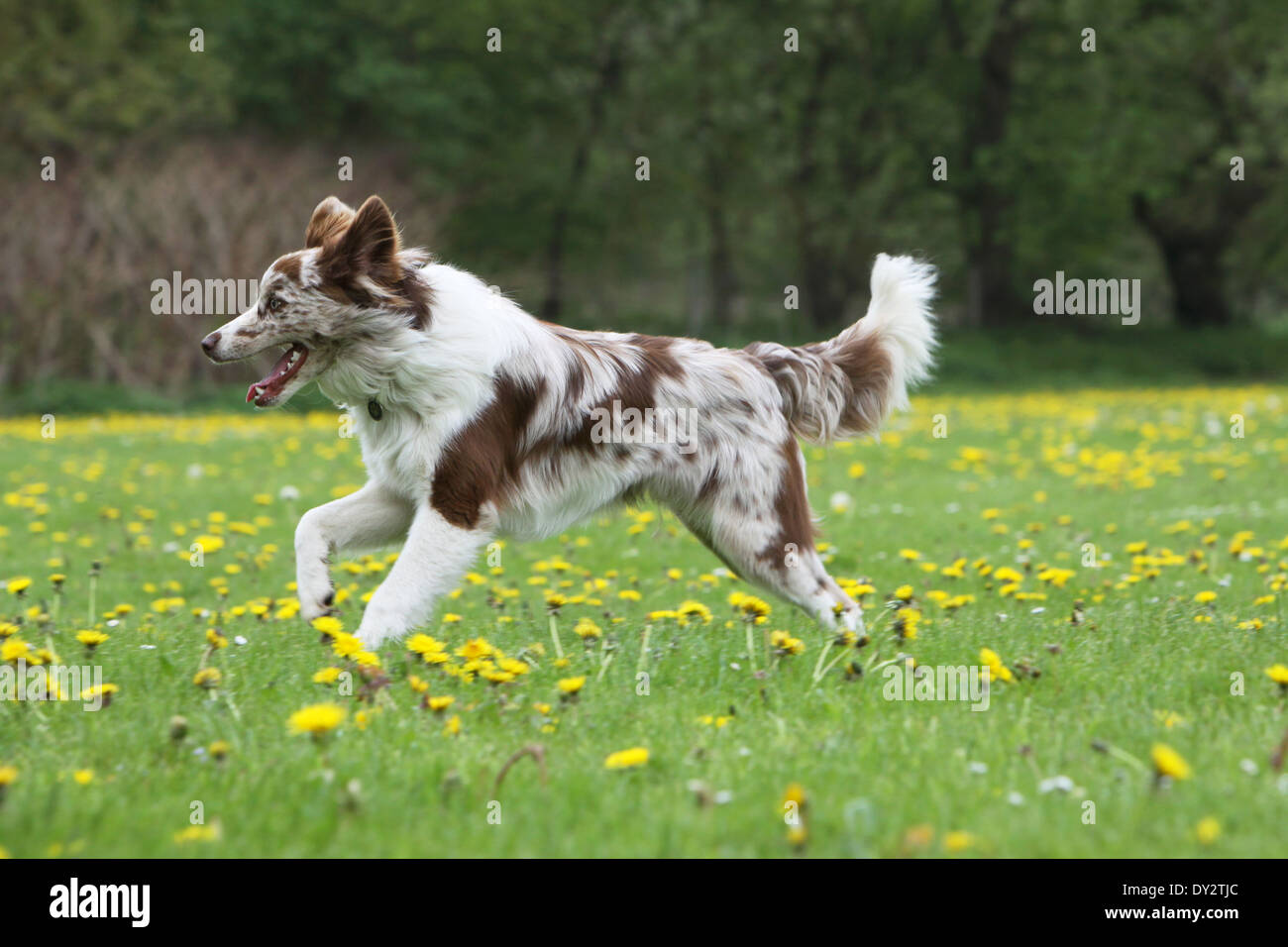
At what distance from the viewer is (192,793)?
134 inches

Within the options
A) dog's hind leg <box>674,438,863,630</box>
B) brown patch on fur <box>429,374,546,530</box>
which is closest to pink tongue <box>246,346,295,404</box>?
brown patch on fur <box>429,374,546,530</box>

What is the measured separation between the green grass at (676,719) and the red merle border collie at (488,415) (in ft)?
1.41

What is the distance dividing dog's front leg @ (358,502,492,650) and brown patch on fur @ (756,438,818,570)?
1.38m

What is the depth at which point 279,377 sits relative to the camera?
5.48m

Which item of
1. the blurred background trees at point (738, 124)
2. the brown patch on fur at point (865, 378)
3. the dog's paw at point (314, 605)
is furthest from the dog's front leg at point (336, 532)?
the blurred background trees at point (738, 124)

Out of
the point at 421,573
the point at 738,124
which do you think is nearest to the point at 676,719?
the point at 421,573

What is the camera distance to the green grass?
320 centimetres

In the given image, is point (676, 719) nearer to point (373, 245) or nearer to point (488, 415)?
point (488, 415)

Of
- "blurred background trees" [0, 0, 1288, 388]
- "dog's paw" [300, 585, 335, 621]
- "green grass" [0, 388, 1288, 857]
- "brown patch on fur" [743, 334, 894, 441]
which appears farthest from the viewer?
"blurred background trees" [0, 0, 1288, 388]

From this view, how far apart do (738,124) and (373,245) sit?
95.2 feet

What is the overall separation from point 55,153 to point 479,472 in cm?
2593

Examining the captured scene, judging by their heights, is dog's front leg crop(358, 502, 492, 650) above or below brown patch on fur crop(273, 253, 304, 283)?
below

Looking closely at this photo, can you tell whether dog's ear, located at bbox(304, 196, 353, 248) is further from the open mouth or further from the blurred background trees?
the blurred background trees
